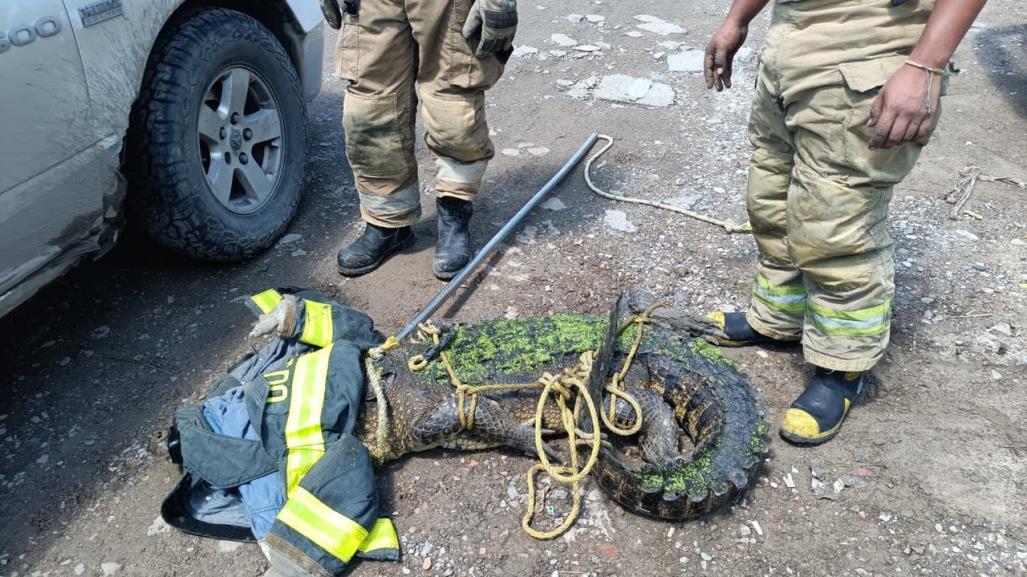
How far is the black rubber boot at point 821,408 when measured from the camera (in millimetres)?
2514

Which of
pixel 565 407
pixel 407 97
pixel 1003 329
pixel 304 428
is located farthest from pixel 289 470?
pixel 1003 329

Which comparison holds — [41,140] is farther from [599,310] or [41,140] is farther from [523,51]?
[523,51]

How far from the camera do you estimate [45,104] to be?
7.79ft

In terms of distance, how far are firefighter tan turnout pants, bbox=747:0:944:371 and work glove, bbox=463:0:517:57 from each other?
1.03 m

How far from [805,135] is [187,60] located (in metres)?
2.44

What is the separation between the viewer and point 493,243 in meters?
3.46

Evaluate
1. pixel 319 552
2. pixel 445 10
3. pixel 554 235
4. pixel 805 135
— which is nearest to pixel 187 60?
pixel 445 10

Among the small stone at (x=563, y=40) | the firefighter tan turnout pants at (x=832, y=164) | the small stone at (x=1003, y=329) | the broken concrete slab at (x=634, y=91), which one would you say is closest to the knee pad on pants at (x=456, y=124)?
the firefighter tan turnout pants at (x=832, y=164)

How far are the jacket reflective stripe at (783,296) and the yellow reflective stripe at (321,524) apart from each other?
1744 mm

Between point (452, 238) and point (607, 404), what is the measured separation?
133 centimetres

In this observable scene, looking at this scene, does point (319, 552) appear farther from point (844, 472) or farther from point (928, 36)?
point (928, 36)

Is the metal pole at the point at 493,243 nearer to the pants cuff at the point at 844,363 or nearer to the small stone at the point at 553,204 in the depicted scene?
the small stone at the point at 553,204

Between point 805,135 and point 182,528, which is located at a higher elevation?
point 805,135

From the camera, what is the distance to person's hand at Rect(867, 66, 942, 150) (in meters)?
1.92
